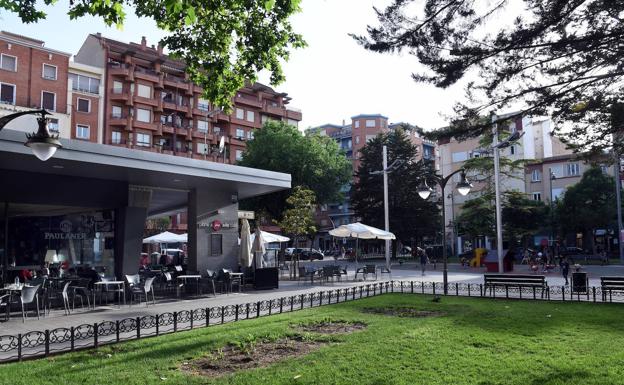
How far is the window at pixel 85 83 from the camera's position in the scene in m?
50.3

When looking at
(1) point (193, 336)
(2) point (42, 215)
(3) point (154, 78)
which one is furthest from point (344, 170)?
(1) point (193, 336)

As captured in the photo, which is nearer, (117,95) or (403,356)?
(403,356)

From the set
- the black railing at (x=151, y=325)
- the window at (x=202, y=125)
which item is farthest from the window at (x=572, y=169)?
the black railing at (x=151, y=325)

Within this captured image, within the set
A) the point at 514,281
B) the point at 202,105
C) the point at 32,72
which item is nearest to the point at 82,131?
the point at 32,72

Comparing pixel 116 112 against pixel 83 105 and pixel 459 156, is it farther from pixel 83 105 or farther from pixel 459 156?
pixel 459 156

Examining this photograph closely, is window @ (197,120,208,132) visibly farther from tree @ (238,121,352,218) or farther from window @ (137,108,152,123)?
tree @ (238,121,352,218)

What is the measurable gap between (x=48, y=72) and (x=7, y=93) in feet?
13.2

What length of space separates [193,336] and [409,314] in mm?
5307

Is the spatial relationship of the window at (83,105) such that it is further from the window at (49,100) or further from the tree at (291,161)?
the tree at (291,161)

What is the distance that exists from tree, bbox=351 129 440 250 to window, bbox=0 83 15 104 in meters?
33.8

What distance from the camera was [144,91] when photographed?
57.9 m

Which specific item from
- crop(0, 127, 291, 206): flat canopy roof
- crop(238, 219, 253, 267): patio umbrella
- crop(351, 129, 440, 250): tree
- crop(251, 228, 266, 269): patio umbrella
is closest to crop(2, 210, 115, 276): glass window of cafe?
crop(0, 127, 291, 206): flat canopy roof

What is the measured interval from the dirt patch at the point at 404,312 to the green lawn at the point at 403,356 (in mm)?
740

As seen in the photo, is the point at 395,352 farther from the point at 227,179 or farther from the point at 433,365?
the point at 227,179
